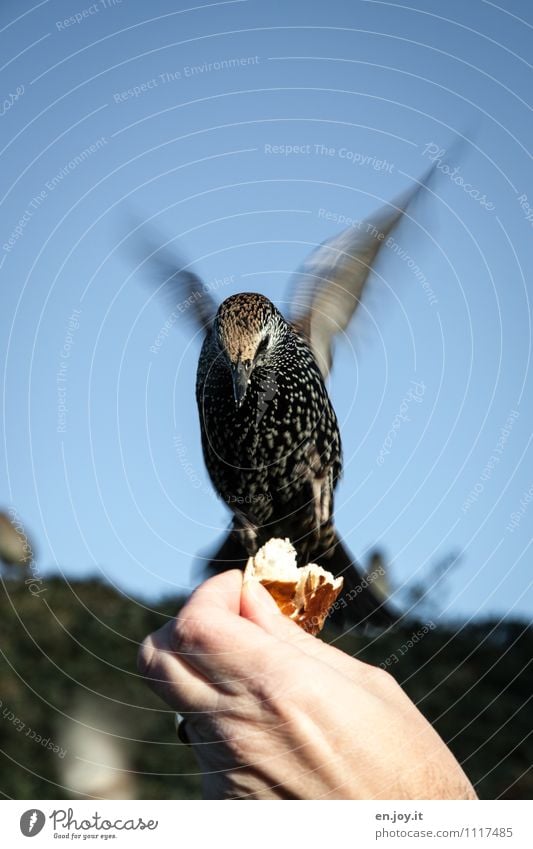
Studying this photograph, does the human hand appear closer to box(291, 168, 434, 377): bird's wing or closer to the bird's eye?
the bird's eye

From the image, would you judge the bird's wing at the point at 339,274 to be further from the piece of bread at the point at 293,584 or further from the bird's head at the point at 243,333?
the piece of bread at the point at 293,584

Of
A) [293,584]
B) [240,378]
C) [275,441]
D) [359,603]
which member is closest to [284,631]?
[293,584]

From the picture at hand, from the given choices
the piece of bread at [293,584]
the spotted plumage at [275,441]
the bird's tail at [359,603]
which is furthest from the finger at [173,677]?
the bird's tail at [359,603]

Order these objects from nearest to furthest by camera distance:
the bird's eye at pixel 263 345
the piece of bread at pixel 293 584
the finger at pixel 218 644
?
the finger at pixel 218 644 < the piece of bread at pixel 293 584 < the bird's eye at pixel 263 345

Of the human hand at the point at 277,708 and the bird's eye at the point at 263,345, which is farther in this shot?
the bird's eye at the point at 263,345

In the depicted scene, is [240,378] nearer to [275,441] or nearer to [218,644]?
[275,441]
